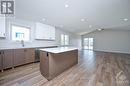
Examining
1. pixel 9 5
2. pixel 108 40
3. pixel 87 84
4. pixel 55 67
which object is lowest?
pixel 87 84

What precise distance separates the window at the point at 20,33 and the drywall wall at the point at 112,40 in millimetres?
9560

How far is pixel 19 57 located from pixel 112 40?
10.5 metres

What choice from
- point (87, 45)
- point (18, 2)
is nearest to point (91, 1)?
point (18, 2)

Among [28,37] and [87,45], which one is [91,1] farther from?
[87,45]

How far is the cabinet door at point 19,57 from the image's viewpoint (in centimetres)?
393

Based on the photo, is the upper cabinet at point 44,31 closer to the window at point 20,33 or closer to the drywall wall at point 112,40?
the window at point 20,33

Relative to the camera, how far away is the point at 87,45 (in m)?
13.6

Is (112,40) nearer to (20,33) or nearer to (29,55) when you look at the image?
(29,55)

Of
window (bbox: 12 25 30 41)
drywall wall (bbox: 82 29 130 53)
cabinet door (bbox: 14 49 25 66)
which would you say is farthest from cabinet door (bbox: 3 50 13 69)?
drywall wall (bbox: 82 29 130 53)

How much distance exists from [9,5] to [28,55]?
7.66 feet

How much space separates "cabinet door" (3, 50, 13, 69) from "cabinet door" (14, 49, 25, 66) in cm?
18

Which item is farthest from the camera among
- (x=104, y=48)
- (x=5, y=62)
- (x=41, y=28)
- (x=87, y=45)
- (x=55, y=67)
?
(x=87, y=45)

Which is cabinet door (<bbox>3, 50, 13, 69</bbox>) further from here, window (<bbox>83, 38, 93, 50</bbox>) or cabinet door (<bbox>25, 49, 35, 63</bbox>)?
window (<bbox>83, 38, 93, 50</bbox>)

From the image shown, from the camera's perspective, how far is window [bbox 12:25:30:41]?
4533 mm
